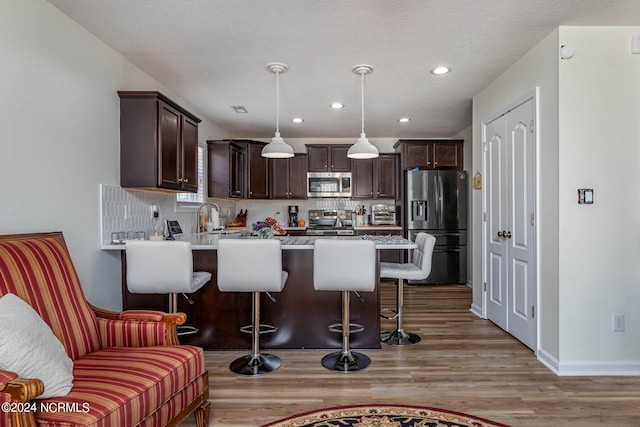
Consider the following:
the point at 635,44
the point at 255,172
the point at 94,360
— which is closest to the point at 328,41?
the point at 635,44

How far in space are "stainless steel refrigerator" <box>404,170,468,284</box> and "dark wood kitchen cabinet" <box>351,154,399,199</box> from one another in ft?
1.64

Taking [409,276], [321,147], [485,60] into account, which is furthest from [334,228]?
[485,60]

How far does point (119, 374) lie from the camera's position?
1.61m

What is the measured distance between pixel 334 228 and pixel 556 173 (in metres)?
4.16

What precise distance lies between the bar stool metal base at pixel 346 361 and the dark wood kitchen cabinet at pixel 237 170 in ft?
10.5

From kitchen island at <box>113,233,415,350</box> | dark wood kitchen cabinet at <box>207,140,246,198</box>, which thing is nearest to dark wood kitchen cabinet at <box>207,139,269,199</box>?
dark wood kitchen cabinet at <box>207,140,246,198</box>

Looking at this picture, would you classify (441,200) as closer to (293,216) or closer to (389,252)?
(389,252)

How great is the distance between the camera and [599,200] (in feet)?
8.87

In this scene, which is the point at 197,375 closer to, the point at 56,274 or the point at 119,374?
the point at 119,374

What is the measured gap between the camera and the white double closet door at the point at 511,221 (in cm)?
312

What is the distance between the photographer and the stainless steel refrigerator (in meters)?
6.01

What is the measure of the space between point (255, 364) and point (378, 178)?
172 inches

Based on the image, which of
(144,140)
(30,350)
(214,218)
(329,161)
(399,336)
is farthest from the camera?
(329,161)

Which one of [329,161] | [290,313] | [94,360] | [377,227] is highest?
[329,161]
